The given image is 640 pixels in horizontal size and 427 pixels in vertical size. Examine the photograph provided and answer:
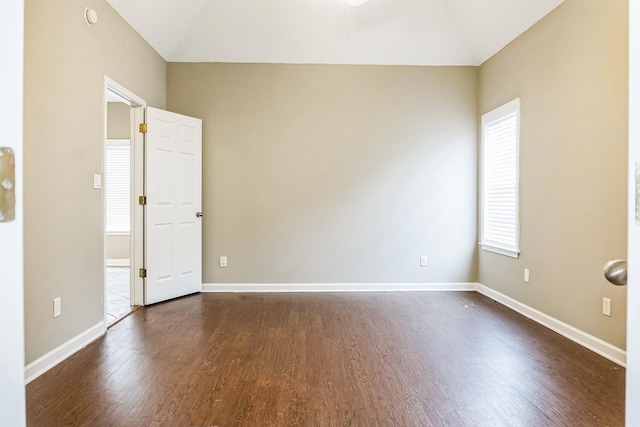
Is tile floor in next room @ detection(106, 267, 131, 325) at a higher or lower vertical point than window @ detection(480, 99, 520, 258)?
lower

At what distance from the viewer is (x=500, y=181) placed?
3.95 metres

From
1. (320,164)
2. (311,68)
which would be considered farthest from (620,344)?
(311,68)

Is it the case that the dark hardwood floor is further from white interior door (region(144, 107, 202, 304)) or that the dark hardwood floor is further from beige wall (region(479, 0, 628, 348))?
white interior door (region(144, 107, 202, 304))

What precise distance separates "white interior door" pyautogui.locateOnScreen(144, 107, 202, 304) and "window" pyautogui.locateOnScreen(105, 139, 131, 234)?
2.70 m

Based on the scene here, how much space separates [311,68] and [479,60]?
2033 millimetres

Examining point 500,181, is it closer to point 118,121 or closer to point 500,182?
point 500,182

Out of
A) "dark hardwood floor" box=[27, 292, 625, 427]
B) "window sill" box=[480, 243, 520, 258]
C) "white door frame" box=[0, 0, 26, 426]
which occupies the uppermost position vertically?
"white door frame" box=[0, 0, 26, 426]

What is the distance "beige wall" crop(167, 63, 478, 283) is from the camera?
4.32 metres

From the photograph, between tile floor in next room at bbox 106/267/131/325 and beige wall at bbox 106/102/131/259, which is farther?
beige wall at bbox 106/102/131/259

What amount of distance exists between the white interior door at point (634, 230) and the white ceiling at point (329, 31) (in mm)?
3544

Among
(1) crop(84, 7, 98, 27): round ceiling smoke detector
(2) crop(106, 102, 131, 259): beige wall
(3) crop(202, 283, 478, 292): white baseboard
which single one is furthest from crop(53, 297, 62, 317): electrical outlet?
(2) crop(106, 102, 131, 259): beige wall

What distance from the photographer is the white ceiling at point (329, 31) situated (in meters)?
3.72

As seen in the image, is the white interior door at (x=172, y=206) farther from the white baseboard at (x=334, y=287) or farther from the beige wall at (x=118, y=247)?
the beige wall at (x=118, y=247)

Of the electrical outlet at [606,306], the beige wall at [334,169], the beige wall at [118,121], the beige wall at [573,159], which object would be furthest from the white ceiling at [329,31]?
the electrical outlet at [606,306]
